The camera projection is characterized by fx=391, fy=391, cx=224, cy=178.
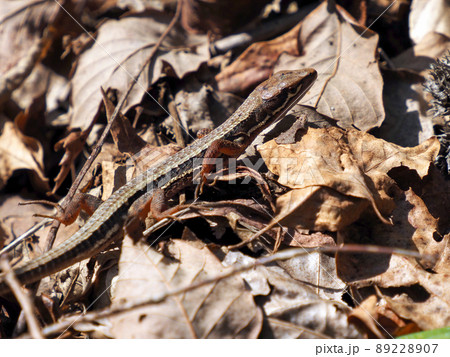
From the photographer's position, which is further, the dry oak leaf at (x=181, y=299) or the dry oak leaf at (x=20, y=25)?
the dry oak leaf at (x=20, y=25)

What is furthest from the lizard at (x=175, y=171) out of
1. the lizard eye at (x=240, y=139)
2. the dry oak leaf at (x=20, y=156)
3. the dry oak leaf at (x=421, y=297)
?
the dry oak leaf at (x=421, y=297)

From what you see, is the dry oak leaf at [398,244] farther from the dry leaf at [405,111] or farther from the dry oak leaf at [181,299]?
the dry leaf at [405,111]

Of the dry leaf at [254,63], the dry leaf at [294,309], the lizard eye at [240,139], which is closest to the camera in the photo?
the dry leaf at [294,309]

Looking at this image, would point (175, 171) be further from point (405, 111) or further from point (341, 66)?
point (405, 111)

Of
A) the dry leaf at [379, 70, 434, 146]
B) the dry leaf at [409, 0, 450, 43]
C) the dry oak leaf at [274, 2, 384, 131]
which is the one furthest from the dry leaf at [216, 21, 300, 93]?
the dry leaf at [409, 0, 450, 43]

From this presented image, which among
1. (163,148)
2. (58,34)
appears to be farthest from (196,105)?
(58,34)
